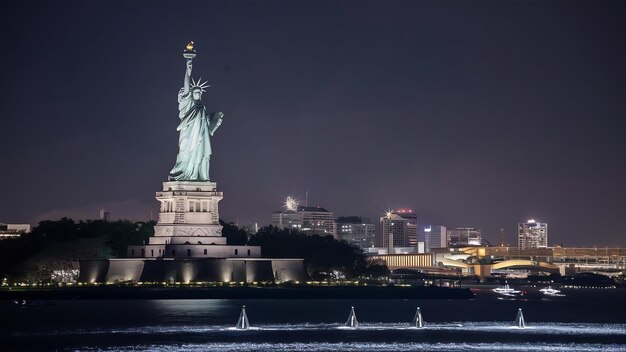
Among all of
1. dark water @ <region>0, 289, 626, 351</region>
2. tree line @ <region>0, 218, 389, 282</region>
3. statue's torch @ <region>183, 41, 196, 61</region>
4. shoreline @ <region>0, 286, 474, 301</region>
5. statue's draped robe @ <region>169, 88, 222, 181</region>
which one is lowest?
dark water @ <region>0, 289, 626, 351</region>

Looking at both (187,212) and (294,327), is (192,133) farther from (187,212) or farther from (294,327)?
(294,327)

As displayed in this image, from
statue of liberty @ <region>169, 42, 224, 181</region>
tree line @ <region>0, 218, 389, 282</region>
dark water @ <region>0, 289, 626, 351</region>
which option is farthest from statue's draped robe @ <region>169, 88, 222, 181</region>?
dark water @ <region>0, 289, 626, 351</region>

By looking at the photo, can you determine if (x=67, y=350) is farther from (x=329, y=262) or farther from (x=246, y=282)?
(x=329, y=262)

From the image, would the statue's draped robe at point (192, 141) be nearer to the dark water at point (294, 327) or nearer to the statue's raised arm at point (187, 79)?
the statue's raised arm at point (187, 79)

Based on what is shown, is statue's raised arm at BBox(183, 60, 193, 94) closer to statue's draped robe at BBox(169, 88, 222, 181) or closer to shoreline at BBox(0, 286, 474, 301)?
statue's draped robe at BBox(169, 88, 222, 181)

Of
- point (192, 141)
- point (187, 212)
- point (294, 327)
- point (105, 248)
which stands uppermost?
point (192, 141)

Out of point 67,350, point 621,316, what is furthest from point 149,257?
point 67,350

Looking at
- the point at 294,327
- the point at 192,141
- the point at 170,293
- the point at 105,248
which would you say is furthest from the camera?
the point at 105,248

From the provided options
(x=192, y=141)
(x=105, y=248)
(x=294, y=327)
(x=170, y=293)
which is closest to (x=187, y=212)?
(x=192, y=141)

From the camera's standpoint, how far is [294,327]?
330 ft

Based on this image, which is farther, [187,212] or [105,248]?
[105,248]

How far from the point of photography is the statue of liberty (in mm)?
142750

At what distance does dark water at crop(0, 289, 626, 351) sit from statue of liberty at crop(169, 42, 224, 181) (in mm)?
16314

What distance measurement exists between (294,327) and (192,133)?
46810mm
